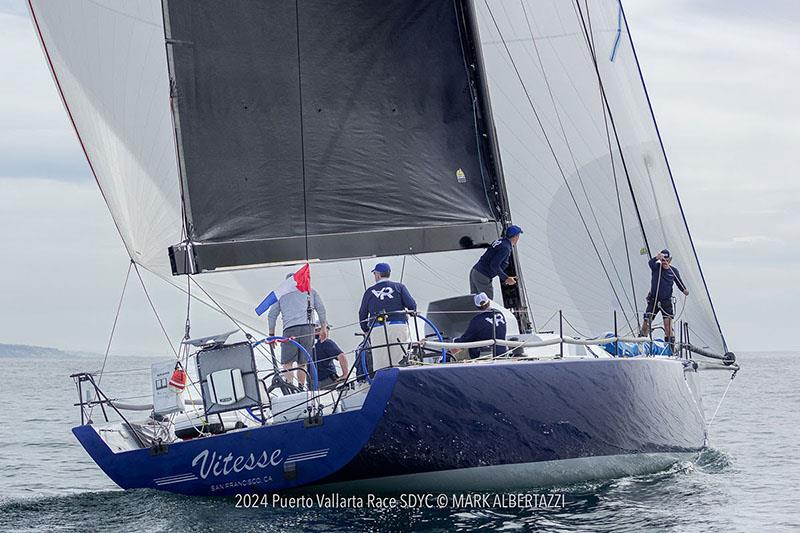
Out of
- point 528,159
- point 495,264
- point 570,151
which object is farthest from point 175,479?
point 570,151

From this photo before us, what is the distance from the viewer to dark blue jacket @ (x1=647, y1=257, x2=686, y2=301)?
12492 mm

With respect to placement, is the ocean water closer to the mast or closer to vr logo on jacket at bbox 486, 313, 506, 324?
vr logo on jacket at bbox 486, 313, 506, 324

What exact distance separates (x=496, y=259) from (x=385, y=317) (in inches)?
71.2

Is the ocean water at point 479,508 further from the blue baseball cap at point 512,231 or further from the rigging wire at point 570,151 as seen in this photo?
the blue baseball cap at point 512,231

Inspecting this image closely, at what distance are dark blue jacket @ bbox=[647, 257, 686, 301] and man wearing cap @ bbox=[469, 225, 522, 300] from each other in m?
2.38

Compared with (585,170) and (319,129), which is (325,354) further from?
(585,170)

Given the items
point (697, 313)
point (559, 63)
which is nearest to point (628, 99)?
point (559, 63)

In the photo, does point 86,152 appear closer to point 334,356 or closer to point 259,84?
point 259,84

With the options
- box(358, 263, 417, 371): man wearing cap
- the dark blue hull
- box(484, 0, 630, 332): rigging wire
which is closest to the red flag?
box(358, 263, 417, 371): man wearing cap

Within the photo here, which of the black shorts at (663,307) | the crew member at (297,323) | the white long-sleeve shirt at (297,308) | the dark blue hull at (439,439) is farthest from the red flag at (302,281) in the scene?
the black shorts at (663,307)

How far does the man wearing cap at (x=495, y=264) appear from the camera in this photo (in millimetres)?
10594

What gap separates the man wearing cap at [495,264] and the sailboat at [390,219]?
4.6 inches

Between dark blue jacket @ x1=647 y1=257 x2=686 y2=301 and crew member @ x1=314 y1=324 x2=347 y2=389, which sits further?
dark blue jacket @ x1=647 y1=257 x2=686 y2=301

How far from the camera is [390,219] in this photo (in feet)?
33.9
